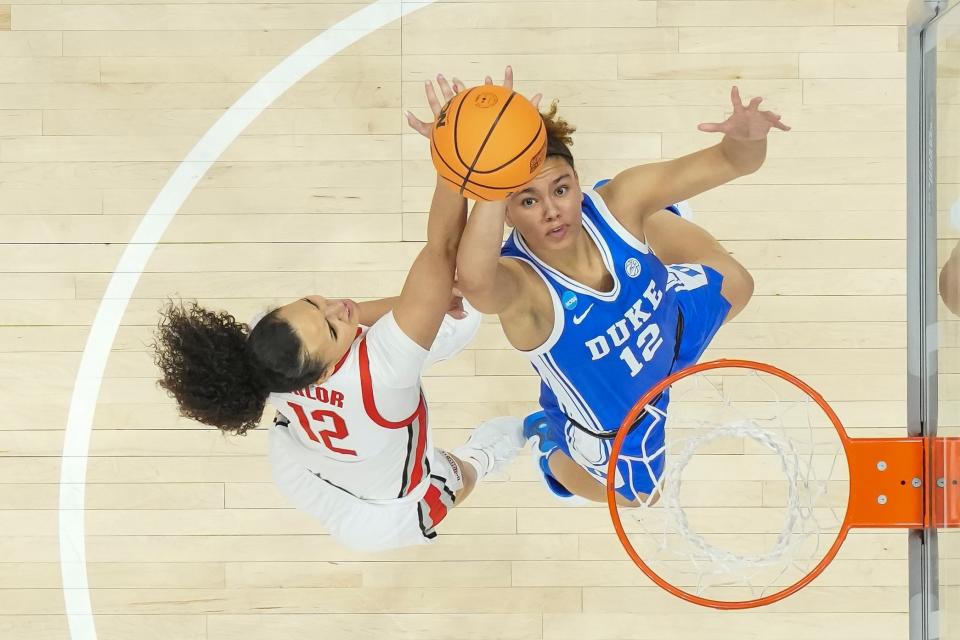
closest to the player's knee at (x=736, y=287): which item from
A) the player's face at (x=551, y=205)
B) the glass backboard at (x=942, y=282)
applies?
the glass backboard at (x=942, y=282)

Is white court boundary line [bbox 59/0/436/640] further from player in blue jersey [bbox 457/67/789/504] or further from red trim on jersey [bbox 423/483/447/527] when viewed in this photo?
red trim on jersey [bbox 423/483/447/527]

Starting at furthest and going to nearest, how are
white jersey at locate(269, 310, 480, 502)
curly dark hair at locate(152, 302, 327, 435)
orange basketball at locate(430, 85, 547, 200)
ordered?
white jersey at locate(269, 310, 480, 502) < curly dark hair at locate(152, 302, 327, 435) < orange basketball at locate(430, 85, 547, 200)

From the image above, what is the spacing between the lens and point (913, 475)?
203 cm

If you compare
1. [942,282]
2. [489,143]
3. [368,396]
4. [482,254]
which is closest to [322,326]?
[368,396]

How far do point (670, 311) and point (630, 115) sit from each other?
0.99 metres

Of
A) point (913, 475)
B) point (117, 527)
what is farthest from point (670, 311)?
point (117, 527)

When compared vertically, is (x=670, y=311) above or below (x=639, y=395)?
above

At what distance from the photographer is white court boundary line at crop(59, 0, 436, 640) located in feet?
10.1

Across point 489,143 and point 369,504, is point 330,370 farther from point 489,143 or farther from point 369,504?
point 489,143

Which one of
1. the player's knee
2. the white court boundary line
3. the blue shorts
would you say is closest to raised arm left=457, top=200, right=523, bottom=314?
the blue shorts

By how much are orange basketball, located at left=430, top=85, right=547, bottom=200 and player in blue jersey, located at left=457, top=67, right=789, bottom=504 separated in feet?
0.21

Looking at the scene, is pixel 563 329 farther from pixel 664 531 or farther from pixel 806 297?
pixel 806 297

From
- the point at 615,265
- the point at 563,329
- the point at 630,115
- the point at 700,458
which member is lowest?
the point at 700,458

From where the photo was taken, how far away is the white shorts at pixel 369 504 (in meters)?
2.44
